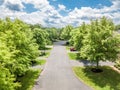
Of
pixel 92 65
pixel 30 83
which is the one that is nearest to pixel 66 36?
pixel 92 65

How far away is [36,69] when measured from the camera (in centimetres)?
3728

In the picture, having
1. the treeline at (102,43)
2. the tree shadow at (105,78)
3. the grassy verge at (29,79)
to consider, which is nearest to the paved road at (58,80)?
the grassy verge at (29,79)

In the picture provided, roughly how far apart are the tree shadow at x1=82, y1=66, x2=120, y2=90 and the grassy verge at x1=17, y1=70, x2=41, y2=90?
8539 mm

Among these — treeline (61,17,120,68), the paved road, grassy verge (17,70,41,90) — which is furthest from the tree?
grassy verge (17,70,41,90)

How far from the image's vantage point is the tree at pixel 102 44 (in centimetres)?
3262

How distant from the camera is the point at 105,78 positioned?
31969mm

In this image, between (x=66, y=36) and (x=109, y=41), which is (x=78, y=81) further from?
(x=66, y=36)

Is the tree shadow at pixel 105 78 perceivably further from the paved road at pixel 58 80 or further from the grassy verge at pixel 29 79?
the grassy verge at pixel 29 79

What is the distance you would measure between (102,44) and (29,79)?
12.8 m

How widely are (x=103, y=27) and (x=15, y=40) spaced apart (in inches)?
596

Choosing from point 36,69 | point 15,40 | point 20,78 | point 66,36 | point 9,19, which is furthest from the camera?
point 66,36

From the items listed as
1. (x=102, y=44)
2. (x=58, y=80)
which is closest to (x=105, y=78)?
(x=102, y=44)

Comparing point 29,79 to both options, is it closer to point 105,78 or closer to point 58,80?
point 58,80

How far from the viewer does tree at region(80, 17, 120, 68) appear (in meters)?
32.6
